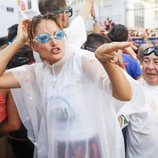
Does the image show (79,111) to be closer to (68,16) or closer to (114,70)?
(114,70)

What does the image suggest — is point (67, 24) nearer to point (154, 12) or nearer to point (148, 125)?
point (148, 125)

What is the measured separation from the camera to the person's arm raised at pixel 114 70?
1.16m

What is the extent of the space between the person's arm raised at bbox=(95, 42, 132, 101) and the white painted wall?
355cm

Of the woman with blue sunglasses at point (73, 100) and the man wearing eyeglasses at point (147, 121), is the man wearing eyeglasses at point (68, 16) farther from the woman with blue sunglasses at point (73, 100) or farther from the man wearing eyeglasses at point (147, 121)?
the man wearing eyeglasses at point (147, 121)

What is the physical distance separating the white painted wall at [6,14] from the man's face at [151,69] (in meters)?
3.04

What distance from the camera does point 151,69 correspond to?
6.44ft

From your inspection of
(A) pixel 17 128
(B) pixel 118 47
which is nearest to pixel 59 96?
(B) pixel 118 47

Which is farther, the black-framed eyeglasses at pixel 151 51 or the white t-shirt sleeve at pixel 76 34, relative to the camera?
the black-framed eyeglasses at pixel 151 51

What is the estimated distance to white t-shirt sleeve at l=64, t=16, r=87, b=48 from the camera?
1608 millimetres

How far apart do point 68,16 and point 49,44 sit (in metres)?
0.46

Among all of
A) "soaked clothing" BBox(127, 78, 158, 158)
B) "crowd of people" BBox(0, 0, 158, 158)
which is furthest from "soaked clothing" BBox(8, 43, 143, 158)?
"soaked clothing" BBox(127, 78, 158, 158)

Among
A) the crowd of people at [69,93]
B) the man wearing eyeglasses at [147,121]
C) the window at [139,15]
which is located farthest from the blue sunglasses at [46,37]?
the window at [139,15]

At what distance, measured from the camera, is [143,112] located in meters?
1.83

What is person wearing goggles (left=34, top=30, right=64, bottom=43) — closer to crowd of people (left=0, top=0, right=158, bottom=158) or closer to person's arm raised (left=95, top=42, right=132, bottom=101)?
crowd of people (left=0, top=0, right=158, bottom=158)
